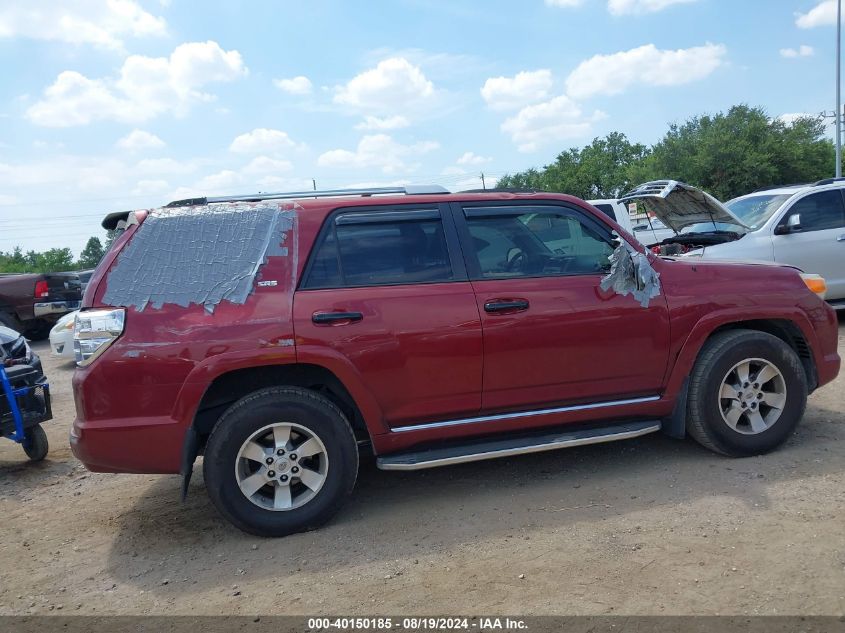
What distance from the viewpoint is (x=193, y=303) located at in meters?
3.76

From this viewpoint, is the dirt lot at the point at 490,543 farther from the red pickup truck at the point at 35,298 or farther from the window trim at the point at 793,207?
the red pickup truck at the point at 35,298

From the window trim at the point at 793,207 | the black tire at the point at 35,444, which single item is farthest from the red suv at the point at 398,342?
the window trim at the point at 793,207

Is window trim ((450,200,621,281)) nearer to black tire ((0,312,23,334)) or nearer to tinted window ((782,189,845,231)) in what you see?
tinted window ((782,189,845,231))

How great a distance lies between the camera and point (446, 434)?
4066 millimetres

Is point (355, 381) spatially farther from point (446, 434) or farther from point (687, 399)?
point (687, 399)

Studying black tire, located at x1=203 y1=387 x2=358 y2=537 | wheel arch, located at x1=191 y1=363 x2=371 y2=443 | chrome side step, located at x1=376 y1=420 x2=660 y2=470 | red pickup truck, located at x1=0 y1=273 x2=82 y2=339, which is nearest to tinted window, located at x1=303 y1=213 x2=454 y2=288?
wheel arch, located at x1=191 y1=363 x2=371 y2=443

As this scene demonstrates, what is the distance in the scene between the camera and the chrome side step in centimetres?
390

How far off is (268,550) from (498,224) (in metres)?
2.39

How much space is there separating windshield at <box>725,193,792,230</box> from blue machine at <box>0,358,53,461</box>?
8294 mm

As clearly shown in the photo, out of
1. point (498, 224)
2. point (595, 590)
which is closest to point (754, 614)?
point (595, 590)

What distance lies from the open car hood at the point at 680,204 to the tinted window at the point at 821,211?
6.90 feet

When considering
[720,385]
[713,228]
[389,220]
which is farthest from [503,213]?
[713,228]

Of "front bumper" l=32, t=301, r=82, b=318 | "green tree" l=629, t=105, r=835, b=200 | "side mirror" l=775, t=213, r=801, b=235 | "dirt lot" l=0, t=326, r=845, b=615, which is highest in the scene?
"green tree" l=629, t=105, r=835, b=200

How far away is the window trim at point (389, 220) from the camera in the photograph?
156 inches
